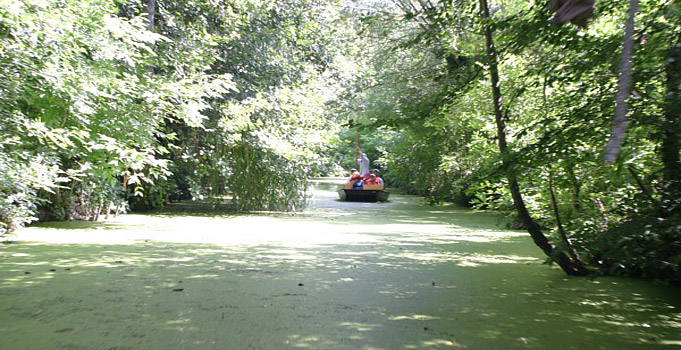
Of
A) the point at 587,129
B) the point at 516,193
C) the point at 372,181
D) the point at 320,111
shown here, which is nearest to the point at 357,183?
the point at 372,181

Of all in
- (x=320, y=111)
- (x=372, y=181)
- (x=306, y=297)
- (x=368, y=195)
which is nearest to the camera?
(x=306, y=297)

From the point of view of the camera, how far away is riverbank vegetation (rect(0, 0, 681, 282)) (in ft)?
11.4

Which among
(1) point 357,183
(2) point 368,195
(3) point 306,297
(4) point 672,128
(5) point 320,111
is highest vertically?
(5) point 320,111

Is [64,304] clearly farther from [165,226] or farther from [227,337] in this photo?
[165,226]

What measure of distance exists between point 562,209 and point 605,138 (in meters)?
1.46

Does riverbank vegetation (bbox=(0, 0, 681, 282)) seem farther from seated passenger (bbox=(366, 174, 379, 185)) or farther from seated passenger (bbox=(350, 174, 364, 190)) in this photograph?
seated passenger (bbox=(350, 174, 364, 190))

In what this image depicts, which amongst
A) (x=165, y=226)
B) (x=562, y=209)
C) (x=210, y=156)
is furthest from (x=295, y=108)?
(x=562, y=209)

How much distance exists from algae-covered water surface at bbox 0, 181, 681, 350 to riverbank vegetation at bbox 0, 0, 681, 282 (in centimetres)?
46

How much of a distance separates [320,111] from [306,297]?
7.48 metres

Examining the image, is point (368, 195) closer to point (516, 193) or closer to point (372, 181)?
point (372, 181)

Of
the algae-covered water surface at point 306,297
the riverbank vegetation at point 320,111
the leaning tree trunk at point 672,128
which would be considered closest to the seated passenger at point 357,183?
the riverbank vegetation at point 320,111

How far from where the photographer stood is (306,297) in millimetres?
3736

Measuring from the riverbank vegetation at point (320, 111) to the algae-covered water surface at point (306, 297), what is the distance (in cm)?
46

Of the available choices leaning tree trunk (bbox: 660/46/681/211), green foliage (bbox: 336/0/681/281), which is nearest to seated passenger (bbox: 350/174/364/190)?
green foliage (bbox: 336/0/681/281)
